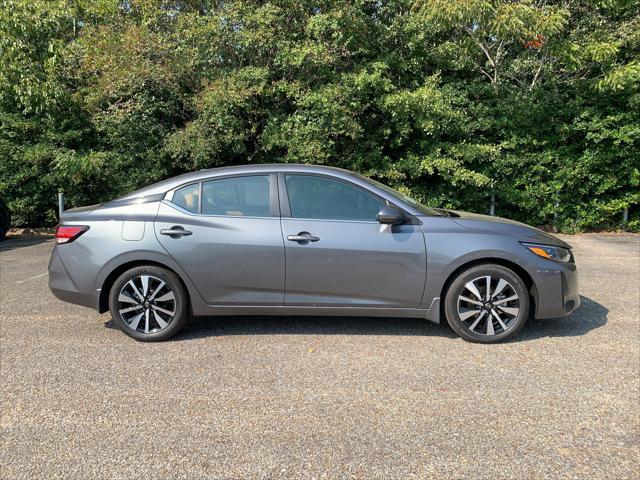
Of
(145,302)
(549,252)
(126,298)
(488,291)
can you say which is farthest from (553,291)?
(126,298)

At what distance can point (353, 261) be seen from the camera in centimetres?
422

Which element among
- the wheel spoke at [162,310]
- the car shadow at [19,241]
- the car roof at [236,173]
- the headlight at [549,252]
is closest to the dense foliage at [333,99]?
the car shadow at [19,241]

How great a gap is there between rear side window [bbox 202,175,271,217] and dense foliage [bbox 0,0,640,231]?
492 centimetres

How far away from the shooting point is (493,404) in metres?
3.23

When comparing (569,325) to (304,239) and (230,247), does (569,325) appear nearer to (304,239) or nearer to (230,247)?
(304,239)

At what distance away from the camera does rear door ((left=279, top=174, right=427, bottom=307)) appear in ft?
13.8

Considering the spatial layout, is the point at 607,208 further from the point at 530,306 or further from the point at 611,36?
the point at 530,306

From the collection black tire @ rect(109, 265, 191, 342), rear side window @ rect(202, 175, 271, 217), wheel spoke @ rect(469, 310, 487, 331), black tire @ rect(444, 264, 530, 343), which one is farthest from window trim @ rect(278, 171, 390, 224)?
black tire @ rect(109, 265, 191, 342)

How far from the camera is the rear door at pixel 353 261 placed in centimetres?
421

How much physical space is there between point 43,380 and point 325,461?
2.29 meters

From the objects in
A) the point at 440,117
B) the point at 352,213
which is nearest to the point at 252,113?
the point at 440,117

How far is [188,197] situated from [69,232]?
1.11 m

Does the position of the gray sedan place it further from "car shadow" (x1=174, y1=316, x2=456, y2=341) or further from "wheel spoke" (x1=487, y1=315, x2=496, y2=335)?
"car shadow" (x1=174, y1=316, x2=456, y2=341)

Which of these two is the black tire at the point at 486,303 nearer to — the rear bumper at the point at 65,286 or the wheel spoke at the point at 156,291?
the wheel spoke at the point at 156,291
